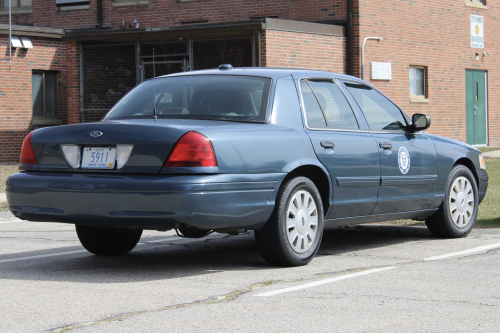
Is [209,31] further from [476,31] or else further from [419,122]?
[419,122]

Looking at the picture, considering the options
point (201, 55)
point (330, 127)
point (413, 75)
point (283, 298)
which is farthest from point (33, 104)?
point (283, 298)

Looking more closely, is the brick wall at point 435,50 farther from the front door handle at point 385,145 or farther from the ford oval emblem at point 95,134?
the ford oval emblem at point 95,134

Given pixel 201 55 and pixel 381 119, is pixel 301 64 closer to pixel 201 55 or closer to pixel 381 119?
pixel 201 55

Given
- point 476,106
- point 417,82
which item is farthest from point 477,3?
point 417,82

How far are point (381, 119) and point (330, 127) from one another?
2.84 feet

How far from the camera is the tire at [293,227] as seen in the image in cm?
577

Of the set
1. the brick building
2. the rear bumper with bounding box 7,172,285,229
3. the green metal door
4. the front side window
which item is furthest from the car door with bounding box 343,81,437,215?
the green metal door

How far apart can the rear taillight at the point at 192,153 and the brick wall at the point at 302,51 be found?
1386 centimetres

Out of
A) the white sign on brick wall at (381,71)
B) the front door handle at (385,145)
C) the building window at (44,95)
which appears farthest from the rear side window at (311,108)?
the building window at (44,95)

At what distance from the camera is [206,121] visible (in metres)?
5.81

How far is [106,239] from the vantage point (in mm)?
6711

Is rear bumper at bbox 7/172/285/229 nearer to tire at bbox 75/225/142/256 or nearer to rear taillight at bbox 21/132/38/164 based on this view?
rear taillight at bbox 21/132/38/164

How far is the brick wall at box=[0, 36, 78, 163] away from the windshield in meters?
15.6

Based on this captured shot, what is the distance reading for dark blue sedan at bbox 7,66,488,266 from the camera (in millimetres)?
5340
